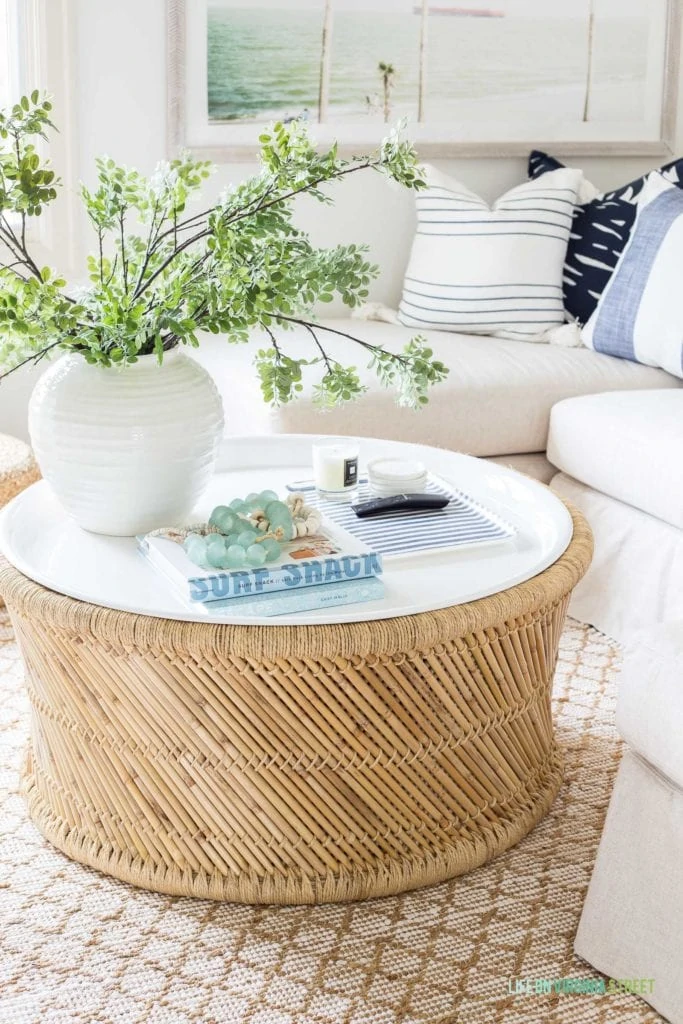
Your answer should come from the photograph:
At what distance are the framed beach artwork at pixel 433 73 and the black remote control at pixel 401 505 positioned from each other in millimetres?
1616

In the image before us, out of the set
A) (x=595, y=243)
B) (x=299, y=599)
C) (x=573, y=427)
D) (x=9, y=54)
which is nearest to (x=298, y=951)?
(x=299, y=599)

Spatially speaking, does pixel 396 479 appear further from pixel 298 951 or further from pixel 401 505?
pixel 298 951

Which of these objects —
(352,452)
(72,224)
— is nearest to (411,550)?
(352,452)

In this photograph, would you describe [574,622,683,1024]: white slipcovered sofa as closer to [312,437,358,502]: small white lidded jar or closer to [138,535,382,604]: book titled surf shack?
[138,535,382,604]: book titled surf shack

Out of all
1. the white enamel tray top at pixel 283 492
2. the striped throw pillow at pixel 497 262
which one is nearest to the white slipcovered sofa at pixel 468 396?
the striped throw pillow at pixel 497 262

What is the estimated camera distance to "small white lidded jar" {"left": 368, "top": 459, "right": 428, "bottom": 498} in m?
2.04

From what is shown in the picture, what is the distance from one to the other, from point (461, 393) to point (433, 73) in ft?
4.24

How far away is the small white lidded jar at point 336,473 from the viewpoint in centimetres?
204

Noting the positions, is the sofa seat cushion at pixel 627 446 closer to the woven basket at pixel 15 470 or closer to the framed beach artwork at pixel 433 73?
the framed beach artwork at pixel 433 73

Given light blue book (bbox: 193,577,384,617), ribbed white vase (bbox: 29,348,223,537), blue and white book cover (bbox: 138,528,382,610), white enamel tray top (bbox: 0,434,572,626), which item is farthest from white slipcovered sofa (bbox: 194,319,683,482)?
light blue book (bbox: 193,577,384,617)

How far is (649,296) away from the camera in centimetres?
304

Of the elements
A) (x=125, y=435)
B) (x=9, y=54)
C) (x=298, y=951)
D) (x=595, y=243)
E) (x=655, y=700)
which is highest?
(x=9, y=54)

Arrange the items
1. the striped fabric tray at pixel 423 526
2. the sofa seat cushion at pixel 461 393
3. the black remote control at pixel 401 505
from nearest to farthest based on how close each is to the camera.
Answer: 1. the striped fabric tray at pixel 423 526
2. the black remote control at pixel 401 505
3. the sofa seat cushion at pixel 461 393

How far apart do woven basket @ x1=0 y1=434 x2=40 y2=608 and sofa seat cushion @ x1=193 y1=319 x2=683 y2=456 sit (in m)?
0.53
